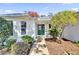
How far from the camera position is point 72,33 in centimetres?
686

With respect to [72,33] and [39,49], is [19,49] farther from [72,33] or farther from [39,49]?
[72,33]

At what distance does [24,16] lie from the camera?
6.87 m

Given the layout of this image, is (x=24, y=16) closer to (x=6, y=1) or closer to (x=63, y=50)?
(x=6, y=1)

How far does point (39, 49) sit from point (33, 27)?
1.23 feet

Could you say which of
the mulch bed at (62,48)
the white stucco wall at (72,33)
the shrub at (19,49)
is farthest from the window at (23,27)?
the white stucco wall at (72,33)

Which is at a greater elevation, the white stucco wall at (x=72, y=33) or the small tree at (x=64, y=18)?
the small tree at (x=64, y=18)

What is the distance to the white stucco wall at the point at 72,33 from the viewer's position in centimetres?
684

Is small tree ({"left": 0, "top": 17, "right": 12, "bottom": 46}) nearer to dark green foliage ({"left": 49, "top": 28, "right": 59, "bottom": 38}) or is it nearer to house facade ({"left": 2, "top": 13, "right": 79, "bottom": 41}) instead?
house facade ({"left": 2, "top": 13, "right": 79, "bottom": 41})

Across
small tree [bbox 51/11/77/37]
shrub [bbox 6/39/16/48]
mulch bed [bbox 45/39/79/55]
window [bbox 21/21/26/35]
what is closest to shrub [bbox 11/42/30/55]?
shrub [bbox 6/39/16/48]

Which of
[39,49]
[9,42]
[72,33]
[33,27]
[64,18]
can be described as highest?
[64,18]

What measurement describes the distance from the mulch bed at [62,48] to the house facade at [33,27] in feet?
0.34

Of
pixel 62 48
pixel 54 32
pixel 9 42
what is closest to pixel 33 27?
pixel 54 32

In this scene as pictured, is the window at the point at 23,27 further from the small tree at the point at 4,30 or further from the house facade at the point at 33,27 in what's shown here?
the small tree at the point at 4,30

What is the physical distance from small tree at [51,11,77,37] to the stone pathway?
1.24 ft
